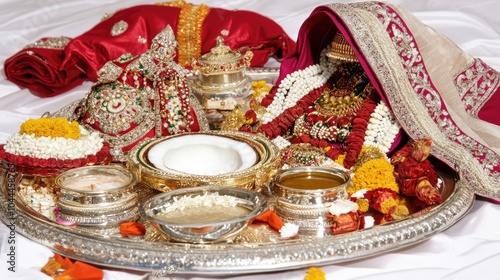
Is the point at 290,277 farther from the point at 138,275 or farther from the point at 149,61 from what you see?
the point at 149,61

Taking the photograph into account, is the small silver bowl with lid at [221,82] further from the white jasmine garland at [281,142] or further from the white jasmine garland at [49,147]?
the white jasmine garland at [49,147]

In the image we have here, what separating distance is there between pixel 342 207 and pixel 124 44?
2018 mm

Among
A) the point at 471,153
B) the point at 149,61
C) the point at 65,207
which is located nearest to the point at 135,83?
the point at 149,61

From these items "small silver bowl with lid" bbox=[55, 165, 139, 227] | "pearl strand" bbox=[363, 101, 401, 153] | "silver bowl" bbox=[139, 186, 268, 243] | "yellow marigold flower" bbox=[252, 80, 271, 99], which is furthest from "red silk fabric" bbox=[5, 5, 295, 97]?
"silver bowl" bbox=[139, 186, 268, 243]

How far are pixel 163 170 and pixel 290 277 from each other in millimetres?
556

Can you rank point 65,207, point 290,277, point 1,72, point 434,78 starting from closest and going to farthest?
point 290,277 → point 65,207 → point 434,78 → point 1,72

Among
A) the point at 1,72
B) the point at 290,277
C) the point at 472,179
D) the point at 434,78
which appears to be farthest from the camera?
the point at 1,72

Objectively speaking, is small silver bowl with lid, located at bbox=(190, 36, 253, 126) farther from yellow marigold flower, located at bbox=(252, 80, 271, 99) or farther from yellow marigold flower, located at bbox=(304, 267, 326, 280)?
yellow marigold flower, located at bbox=(304, 267, 326, 280)

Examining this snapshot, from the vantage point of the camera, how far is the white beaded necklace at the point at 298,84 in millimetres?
3391

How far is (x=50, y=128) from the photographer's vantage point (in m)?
2.85

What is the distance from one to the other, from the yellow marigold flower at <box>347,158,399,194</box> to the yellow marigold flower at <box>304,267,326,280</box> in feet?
1.58

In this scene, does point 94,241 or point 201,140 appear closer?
point 94,241

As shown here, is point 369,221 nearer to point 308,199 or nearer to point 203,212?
point 308,199

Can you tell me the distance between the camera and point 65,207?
2.62 m
